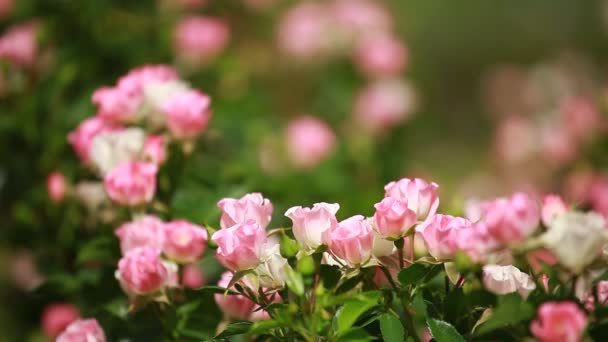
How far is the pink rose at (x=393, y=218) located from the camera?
2.51 ft

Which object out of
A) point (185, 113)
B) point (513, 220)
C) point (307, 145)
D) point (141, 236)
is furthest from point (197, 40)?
point (513, 220)

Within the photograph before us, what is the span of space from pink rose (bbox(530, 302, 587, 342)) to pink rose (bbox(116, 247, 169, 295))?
1.51 feet

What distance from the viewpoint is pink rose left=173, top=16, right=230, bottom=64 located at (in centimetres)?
188

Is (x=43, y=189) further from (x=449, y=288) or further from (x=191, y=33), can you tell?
(x=449, y=288)

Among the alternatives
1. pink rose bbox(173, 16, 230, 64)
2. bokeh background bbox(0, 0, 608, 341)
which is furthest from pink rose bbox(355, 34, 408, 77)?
pink rose bbox(173, 16, 230, 64)

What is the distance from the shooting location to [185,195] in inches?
43.4

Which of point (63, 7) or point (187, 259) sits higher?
point (63, 7)

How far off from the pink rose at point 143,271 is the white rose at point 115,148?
20 cm

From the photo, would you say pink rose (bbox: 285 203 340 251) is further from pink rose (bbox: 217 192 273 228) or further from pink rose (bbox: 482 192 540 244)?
pink rose (bbox: 482 192 540 244)

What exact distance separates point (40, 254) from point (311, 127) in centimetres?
81

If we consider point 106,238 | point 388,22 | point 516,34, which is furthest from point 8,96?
point 516,34

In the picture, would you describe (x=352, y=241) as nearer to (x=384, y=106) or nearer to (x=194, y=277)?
(x=194, y=277)

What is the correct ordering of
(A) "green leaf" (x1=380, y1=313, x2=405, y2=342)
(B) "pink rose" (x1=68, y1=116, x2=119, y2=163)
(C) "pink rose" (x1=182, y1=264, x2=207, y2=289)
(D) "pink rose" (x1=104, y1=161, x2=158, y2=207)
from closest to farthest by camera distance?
(A) "green leaf" (x1=380, y1=313, x2=405, y2=342) → (D) "pink rose" (x1=104, y1=161, x2=158, y2=207) → (B) "pink rose" (x1=68, y1=116, x2=119, y2=163) → (C) "pink rose" (x1=182, y1=264, x2=207, y2=289)

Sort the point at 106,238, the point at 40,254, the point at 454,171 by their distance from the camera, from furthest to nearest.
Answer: the point at 454,171, the point at 40,254, the point at 106,238
